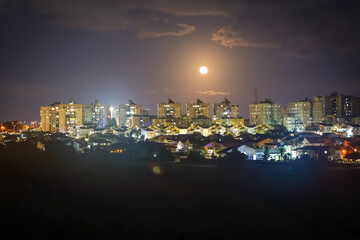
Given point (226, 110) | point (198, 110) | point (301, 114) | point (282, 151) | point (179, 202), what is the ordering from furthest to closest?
1. point (226, 110)
2. point (198, 110)
3. point (301, 114)
4. point (282, 151)
5. point (179, 202)

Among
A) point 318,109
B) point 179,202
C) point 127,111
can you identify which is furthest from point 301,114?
point 179,202

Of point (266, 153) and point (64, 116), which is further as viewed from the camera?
point (64, 116)

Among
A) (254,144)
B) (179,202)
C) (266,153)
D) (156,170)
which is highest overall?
(254,144)

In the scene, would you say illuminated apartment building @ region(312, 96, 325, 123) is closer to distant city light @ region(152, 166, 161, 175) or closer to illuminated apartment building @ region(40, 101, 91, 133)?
illuminated apartment building @ region(40, 101, 91, 133)

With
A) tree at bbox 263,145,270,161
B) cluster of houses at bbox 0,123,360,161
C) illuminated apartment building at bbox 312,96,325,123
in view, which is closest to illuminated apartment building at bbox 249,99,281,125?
illuminated apartment building at bbox 312,96,325,123

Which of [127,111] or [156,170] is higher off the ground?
[127,111]

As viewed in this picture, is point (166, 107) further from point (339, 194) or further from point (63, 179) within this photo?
point (339, 194)

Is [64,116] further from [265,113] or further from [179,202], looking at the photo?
[179,202]

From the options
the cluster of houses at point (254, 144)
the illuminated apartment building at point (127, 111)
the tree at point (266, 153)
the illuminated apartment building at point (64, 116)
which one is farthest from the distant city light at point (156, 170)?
the illuminated apartment building at point (127, 111)
